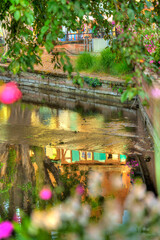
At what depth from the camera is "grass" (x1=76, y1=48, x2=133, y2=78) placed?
17.6 meters

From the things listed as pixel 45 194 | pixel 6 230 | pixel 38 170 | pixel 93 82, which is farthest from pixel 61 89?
pixel 6 230

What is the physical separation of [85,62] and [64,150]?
10999mm

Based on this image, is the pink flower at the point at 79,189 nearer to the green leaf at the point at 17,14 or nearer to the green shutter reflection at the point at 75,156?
the green shutter reflection at the point at 75,156

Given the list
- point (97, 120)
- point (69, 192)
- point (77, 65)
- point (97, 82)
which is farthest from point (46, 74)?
point (69, 192)

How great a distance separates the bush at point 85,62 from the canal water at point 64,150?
5407mm

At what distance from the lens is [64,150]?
350 inches

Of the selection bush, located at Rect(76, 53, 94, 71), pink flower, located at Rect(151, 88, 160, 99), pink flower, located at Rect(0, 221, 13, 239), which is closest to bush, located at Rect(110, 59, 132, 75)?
bush, located at Rect(76, 53, 94, 71)

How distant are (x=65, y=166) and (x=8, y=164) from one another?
Result: 126 centimetres

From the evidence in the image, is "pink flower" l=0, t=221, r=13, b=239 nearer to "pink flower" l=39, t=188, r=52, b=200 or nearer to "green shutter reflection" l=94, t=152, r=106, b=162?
"pink flower" l=39, t=188, r=52, b=200

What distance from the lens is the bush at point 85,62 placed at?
19.1 meters

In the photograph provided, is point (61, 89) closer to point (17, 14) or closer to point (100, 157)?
point (100, 157)

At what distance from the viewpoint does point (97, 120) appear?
1265 centimetres

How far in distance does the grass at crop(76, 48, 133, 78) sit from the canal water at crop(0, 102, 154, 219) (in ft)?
13.2

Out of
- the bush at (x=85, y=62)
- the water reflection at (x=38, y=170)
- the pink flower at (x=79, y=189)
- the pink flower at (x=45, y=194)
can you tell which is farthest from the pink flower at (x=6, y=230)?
the bush at (x=85, y=62)
